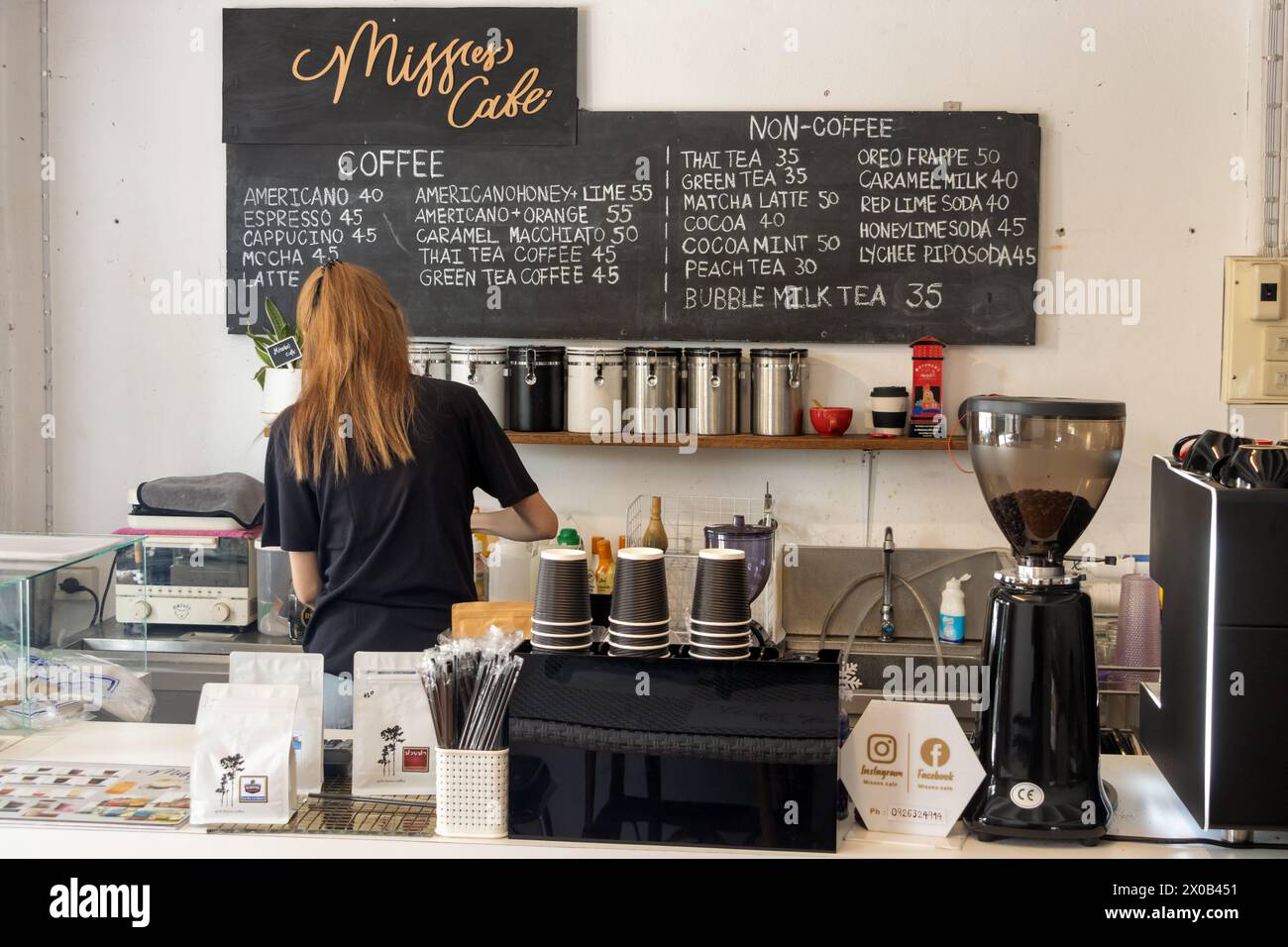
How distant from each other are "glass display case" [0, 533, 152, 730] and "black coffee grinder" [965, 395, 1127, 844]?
1.45m

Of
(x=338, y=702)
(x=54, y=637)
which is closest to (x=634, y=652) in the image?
(x=338, y=702)

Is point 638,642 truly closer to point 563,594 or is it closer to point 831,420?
point 563,594

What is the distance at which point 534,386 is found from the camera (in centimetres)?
363

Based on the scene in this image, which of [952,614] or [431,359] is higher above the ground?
[431,359]

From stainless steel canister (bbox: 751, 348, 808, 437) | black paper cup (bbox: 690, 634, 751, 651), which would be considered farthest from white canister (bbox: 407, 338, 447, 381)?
black paper cup (bbox: 690, 634, 751, 651)

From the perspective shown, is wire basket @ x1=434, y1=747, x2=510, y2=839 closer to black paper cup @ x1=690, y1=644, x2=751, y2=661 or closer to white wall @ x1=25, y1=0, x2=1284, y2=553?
black paper cup @ x1=690, y1=644, x2=751, y2=661

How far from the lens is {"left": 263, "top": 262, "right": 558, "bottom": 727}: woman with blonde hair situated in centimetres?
212

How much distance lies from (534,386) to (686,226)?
66 centimetres

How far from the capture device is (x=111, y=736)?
1.98 m

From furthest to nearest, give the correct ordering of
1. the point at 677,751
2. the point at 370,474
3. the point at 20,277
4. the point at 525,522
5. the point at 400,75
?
the point at 20,277 < the point at 400,75 < the point at 525,522 < the point at 370,474 < the point at 677,751

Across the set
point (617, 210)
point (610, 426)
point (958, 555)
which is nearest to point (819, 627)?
point (958, 555)

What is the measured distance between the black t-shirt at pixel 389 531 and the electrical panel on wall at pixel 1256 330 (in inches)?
95.2

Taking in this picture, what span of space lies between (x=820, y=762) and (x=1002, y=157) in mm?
2631
